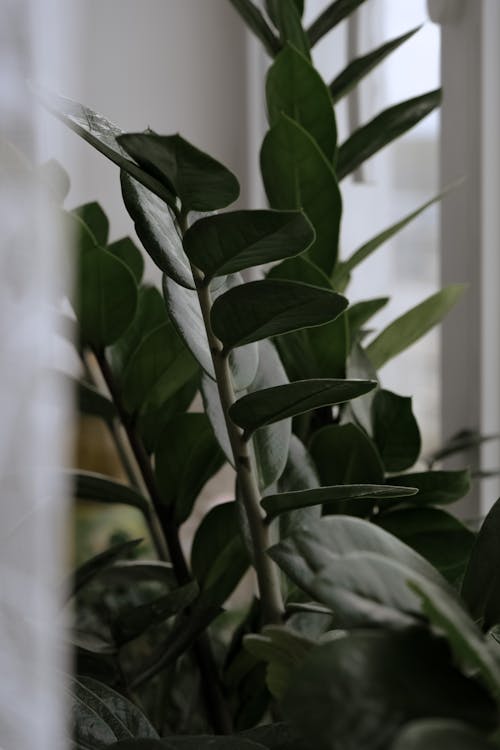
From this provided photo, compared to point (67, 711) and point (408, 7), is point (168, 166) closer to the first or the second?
point (67, 711)

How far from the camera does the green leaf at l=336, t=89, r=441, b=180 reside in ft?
1.58

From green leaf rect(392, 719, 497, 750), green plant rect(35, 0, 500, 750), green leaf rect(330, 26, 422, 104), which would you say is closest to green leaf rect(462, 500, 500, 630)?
green plant rect(35, 0, 500, 750)

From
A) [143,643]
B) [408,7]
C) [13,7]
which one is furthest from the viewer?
[408,7]

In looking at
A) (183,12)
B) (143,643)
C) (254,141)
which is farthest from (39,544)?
(183,12)

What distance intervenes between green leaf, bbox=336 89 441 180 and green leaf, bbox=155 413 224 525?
18cm

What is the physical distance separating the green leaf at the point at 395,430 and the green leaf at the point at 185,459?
88mm

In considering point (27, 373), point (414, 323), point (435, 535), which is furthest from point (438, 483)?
point (27, 373)

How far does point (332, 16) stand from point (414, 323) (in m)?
0.19

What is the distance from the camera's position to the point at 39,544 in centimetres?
25

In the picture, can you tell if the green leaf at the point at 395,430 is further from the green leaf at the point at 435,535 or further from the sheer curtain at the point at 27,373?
the sheer curtain at the point at 27,373

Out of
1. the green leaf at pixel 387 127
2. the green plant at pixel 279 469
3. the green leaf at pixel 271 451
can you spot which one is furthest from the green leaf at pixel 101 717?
the green leaf at pixel 387 127

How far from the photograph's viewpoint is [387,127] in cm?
48

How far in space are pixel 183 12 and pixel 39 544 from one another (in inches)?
57.9

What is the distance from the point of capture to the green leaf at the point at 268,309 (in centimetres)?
26
